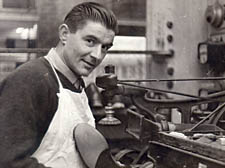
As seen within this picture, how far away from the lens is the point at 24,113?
79 centimetres

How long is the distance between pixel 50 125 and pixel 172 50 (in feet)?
7.59

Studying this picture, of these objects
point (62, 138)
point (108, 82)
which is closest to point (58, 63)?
point (62, 138)

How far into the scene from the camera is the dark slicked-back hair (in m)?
0.90

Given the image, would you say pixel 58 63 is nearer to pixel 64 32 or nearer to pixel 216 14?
pixel 64 32

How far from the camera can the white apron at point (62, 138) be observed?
88 cm

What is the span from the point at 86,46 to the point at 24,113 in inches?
9.2

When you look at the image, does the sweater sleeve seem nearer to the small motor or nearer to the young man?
the young man

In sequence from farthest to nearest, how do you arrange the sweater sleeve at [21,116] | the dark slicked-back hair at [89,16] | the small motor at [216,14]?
the small motor at [216,14], the dark slicked-back hair at [89,16], the sweater sleeve at [21,116]

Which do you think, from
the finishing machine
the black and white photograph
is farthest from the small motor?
the finishing machine

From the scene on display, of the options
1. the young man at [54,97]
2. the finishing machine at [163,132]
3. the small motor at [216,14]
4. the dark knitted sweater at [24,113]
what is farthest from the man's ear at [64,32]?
the small motor at [216,14]

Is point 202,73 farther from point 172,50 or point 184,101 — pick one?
point 184,101

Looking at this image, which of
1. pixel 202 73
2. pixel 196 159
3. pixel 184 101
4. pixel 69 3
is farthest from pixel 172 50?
pixel 196 159

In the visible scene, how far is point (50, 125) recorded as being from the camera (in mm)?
872

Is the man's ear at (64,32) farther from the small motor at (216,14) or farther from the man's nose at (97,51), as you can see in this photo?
Result: the small motor at (216,14)
